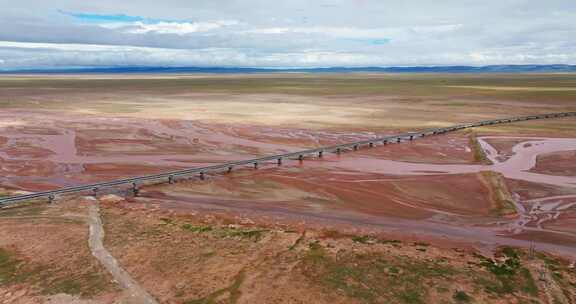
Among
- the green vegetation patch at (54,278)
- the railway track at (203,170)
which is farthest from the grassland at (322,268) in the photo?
the railway track at (203,170)

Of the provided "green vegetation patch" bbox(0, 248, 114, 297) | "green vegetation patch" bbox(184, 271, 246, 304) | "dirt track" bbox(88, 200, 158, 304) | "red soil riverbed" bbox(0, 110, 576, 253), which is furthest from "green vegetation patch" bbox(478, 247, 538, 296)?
"green vegetation patch" bbox(0, 248, 114, 297)

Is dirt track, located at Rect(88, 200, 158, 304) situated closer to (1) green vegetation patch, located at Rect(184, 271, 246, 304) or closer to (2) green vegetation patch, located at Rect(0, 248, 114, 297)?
(2) green vegetation patch, located at Rect(0, 248, 114, 297)

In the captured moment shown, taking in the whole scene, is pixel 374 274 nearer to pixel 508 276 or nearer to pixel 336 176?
pixel 508 276

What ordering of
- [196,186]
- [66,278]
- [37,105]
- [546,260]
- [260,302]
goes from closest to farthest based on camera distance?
1. [260,302]
2. [66,278]
3. [546,260]
4. [196,186]
5. [37,105]

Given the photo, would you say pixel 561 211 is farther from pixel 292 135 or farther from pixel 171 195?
pixel 292 135

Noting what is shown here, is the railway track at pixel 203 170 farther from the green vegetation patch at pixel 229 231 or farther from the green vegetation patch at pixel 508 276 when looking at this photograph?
the green vegetation patch at pixel 508 276

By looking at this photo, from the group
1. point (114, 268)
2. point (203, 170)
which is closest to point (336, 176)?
point (203, 170)

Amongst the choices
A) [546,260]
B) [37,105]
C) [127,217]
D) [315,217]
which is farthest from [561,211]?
[37,105]

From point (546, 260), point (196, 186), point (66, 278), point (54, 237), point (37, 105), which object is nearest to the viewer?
point (66, 278)

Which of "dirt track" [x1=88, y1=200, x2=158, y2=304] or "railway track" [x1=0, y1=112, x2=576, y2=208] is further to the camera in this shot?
"railway track" [x1=0, y1=112, x2=576, y2=208]
